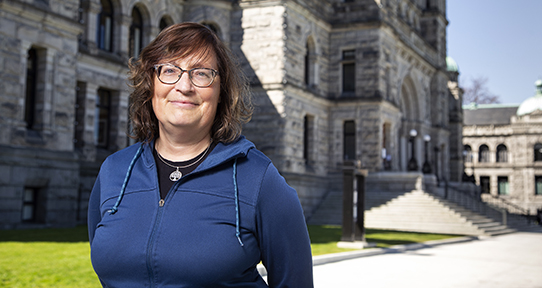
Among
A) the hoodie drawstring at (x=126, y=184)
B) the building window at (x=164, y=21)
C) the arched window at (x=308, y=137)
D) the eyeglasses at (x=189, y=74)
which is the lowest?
the hoodie drawstring at (x=126, y=184)

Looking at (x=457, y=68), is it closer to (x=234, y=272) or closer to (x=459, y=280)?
(x=459, y=280)

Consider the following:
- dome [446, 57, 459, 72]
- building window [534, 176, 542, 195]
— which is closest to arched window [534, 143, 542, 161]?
building window [534, 176, 542, 195]

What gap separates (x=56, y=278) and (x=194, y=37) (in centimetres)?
676

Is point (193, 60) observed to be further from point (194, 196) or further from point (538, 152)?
point (538, 152)

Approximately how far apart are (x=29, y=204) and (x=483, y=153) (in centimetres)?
6145

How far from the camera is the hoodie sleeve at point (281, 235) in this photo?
230 centimetres

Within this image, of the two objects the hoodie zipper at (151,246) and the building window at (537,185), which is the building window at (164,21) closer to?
the hoodie zipper at (151,246)

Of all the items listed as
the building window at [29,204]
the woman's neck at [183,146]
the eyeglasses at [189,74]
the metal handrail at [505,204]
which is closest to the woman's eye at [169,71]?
the eyeglasses at [189,74]

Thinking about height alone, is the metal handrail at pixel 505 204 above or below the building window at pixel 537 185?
below

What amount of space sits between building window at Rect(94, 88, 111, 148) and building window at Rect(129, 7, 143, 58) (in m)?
2.60

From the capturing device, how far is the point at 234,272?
2250 millimetres

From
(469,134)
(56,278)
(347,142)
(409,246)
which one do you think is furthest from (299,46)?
(469,134)

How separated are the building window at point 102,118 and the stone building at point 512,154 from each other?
161 ft

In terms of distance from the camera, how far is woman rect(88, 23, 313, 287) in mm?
2262
